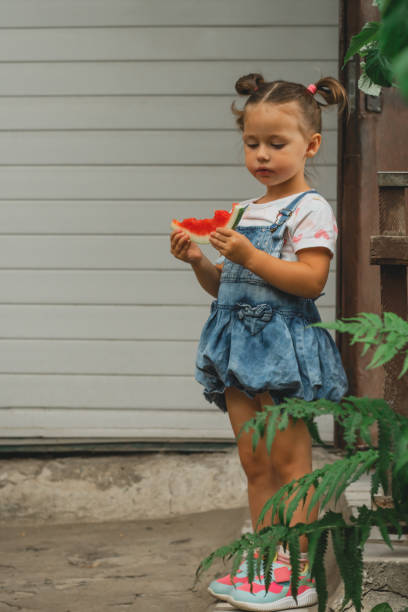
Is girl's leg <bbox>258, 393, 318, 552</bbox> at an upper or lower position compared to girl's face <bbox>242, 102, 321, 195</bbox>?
lower

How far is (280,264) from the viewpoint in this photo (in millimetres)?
2594

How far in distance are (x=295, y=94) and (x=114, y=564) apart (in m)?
2.40

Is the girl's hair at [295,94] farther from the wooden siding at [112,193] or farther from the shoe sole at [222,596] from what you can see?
the shoe sole at [222,596]

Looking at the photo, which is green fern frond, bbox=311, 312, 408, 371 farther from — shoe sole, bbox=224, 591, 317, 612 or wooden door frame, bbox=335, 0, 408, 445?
wooden door frame, bbox=335, 0, 408, 445

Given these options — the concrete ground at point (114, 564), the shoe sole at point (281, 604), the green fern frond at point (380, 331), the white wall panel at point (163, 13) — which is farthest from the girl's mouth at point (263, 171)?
the white wall panel at point (163, 13)

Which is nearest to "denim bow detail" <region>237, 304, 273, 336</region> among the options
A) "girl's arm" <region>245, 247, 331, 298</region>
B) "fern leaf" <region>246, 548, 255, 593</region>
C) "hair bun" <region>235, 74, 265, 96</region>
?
"girl's arm" <region>245, 247, 331, 298</region>

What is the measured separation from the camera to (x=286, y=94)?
2.74 m

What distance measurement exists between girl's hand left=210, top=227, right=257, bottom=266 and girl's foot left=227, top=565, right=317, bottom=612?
3.71 ft

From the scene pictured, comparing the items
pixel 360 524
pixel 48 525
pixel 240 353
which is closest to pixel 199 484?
pixel 48 525

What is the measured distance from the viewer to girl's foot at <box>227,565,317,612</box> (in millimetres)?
2684

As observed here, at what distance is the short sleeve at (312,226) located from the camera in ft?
8.66

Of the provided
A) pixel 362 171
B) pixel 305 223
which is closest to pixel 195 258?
pixel 305 223

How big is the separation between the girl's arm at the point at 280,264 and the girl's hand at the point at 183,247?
0.20 metres

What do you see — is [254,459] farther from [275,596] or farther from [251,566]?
[251,566]
